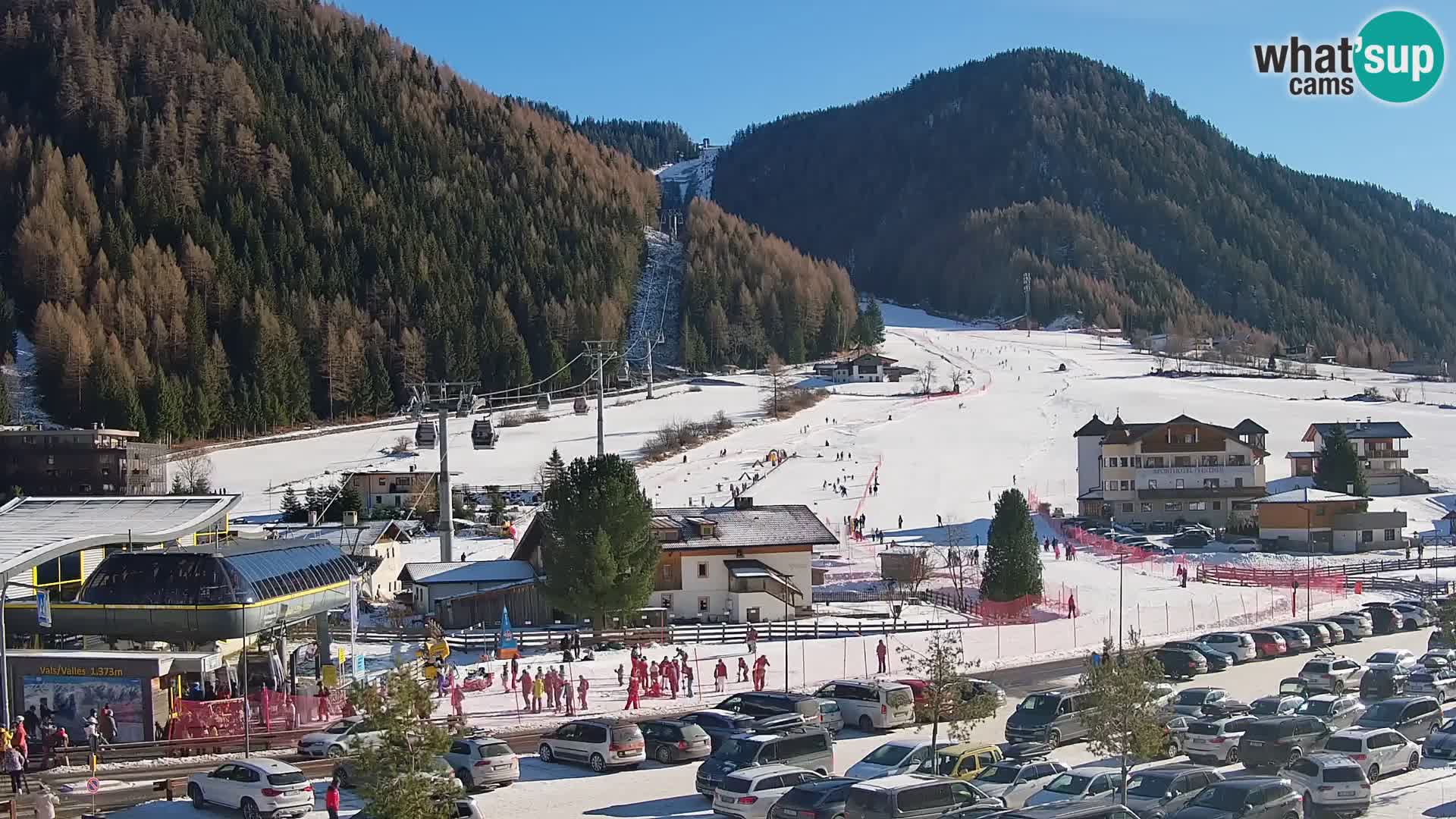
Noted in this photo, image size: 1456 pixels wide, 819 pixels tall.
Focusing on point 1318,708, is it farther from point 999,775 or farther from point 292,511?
point 292,511

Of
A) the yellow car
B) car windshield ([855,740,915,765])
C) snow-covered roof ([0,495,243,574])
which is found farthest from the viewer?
snow-covered roof ([0,495,243,574])

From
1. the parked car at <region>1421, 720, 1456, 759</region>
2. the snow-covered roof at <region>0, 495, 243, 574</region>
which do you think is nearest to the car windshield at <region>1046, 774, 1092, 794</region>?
the parked car at <region>1421, 720, 1456, 759</region>

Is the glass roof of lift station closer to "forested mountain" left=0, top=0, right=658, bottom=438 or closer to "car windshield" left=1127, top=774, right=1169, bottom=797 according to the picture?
"car windshield" left=1127, top=774, right=1169, bottom=797

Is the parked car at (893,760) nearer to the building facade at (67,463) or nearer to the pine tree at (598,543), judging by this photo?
the pine tree at (598,543)

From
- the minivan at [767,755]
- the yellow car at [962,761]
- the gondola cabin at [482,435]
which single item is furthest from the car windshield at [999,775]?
the gondola cabin at [482,435]

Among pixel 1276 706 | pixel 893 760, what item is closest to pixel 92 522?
pixel 893 760

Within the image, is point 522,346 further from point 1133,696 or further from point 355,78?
point 1133,696
